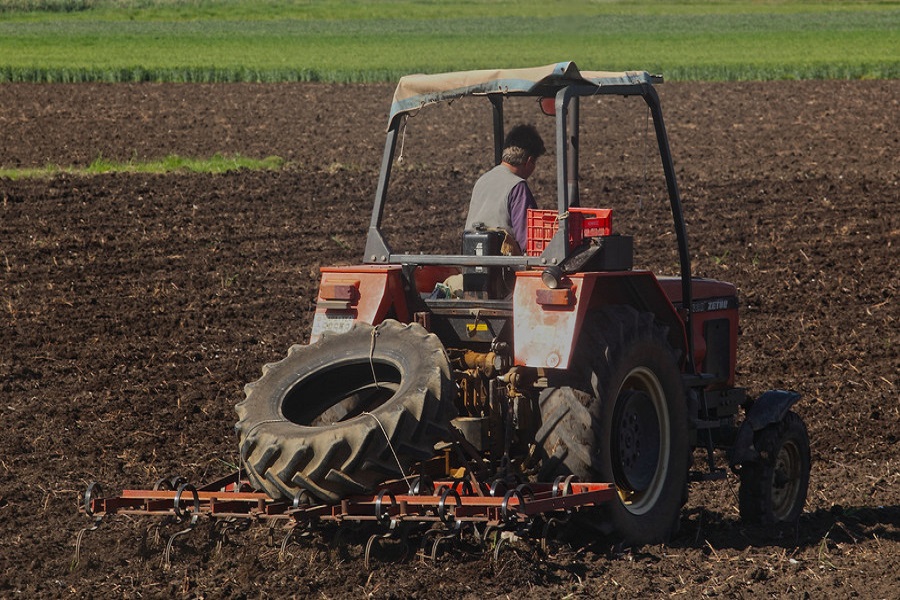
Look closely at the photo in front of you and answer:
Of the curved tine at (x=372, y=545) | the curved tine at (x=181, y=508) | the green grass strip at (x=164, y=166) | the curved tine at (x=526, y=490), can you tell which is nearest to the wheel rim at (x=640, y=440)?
the curved tine at (x=526, y=490)

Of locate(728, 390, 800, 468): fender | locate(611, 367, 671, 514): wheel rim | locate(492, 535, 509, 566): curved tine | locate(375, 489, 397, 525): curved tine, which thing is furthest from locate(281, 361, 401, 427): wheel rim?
locate(728, 390, 800, 468): fender

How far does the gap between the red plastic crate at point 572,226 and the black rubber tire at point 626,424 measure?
40 centimetres

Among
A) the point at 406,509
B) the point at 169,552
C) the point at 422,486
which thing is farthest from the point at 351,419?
the point at 169,552

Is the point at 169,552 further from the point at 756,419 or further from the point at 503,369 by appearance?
the point at 756,419

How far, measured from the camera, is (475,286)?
6613 millimetres

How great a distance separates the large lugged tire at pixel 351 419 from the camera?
566 cm

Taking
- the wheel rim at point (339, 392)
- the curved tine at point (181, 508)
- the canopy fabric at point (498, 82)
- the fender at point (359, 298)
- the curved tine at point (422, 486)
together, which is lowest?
the curved tine at point (181, 508)

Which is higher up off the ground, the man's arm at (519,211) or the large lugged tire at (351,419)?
the man's arm at (519,211)

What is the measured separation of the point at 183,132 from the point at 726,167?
375 inches

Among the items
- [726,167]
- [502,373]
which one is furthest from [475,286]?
[726,167]

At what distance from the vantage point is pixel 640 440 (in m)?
6.64

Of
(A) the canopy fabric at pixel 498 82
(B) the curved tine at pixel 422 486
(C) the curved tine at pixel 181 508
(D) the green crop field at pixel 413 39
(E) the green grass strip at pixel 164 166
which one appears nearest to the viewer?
(B) the curved tine at pixel 422 486

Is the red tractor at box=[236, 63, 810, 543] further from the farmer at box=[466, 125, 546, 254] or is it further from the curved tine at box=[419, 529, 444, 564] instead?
the curved tine at box=[419, 529, 444, 564]

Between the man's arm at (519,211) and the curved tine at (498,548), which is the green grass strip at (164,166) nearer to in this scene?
the man's arm at (519,211)
